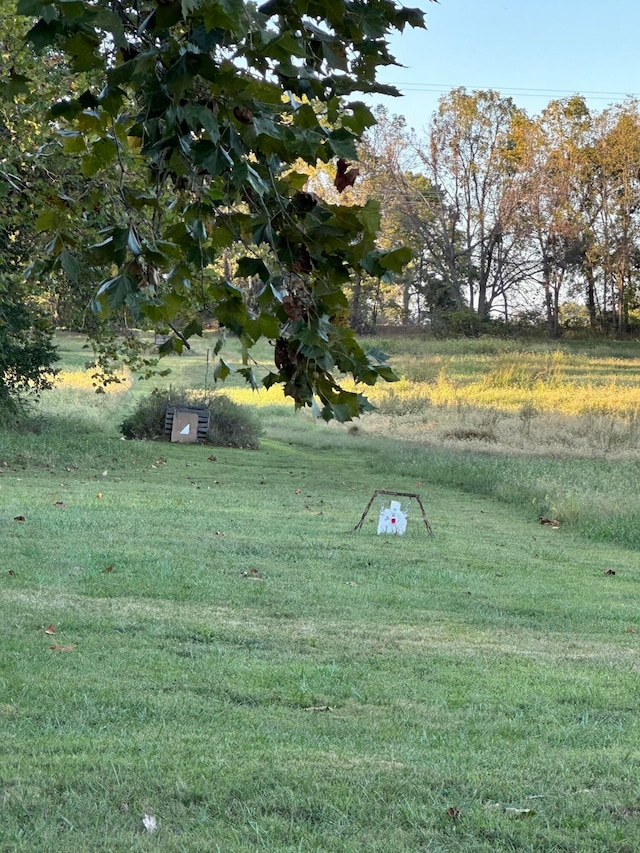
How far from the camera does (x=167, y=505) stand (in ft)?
40.6

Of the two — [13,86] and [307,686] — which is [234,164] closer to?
[13,86]

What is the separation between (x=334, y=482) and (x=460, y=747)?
12497 mm

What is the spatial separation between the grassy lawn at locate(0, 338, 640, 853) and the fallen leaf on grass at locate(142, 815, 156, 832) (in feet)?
0.06

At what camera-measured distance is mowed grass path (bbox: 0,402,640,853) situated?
10.9 feet

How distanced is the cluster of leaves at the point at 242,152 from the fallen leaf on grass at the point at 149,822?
151 centimetres

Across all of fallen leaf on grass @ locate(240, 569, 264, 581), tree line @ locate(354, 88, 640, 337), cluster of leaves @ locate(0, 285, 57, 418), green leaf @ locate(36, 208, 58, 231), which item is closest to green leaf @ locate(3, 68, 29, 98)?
green leaf @ locate(36, 208, 58, 231)

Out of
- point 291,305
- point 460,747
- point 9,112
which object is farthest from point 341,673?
point 9,112

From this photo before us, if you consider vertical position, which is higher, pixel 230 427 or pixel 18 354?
pixel 18 354

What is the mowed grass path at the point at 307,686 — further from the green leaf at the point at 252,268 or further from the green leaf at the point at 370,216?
the green leaf at the point at 370,216

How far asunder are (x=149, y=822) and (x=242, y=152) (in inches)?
84.0

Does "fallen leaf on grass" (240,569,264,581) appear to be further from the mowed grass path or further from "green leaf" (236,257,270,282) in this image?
"green leaf" (236,257,270,282)

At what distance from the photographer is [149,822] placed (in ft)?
10.5

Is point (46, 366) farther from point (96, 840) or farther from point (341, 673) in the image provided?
point (96, 840)

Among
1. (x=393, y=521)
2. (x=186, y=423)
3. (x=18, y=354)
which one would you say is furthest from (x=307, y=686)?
(x=186, y=423)
